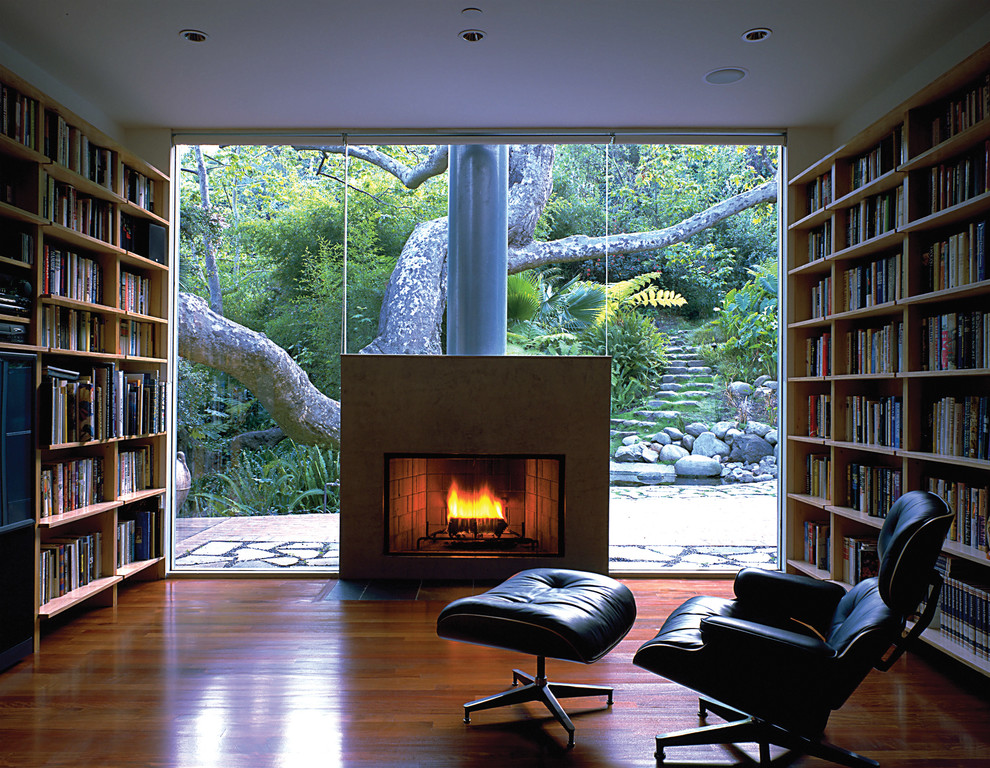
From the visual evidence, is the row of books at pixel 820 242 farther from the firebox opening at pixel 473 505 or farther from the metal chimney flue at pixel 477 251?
the firebox opening at pixel 473 505

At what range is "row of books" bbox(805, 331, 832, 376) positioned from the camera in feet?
13.7

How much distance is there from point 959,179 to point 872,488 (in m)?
1.51

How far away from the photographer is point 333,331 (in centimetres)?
475

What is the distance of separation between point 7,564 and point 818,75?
4.36 metres

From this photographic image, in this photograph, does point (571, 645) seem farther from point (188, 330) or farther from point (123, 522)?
point (188, 330)

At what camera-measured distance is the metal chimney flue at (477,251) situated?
451cm

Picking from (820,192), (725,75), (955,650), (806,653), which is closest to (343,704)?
(806,653)

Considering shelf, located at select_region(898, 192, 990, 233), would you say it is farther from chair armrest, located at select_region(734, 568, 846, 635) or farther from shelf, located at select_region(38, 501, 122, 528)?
shelf, located at select_region(38, 501, 122, 528)

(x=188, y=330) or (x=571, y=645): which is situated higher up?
(x=188, y=330)

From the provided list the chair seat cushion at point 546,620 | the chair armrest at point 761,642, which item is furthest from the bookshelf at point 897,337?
the chair seat cushion at point 546,620

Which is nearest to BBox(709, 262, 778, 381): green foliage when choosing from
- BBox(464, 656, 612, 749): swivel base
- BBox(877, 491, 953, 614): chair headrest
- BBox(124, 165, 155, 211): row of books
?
BBox(464, 656, 612, 749): swivel base

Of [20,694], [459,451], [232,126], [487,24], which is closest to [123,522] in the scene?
[20,694]

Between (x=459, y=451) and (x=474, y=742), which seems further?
(x=459, y=451)

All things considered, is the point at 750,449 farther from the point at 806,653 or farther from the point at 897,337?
the point at 806,653
